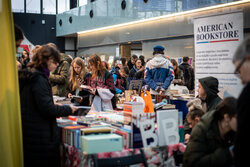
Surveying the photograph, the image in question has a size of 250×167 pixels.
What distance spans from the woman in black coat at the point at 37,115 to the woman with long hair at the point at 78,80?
6.31ft

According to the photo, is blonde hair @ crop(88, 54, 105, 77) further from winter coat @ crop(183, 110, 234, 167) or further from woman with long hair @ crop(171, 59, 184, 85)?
woman with long hair @ crop(171, 59, 184, 85)

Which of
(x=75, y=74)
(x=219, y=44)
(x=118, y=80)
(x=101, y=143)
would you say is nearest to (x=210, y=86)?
(x=219, y=44)

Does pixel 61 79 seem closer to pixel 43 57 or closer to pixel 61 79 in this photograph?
pixel 61 79

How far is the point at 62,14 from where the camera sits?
17.6 m

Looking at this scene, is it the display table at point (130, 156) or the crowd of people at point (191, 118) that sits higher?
the crowd of people at point (191, 118)

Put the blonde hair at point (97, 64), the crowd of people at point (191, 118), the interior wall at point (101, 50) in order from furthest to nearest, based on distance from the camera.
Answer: the interior wall at point (101, 50) → the blonde hair at point (97, 64) → the crowd of people at point (191, 118)

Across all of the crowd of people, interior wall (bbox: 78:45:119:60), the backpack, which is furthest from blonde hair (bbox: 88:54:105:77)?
interior wall (bbox: 78:45:119:60)

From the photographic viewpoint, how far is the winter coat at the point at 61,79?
526 centimetres

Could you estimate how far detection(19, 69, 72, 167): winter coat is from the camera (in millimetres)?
2734

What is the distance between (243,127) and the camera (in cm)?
167

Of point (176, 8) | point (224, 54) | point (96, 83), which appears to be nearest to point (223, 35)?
point (224, 54)

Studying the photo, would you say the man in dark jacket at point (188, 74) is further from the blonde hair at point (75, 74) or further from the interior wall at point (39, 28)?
the interior wall at point (39, 28)

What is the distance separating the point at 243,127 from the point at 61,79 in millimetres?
3949

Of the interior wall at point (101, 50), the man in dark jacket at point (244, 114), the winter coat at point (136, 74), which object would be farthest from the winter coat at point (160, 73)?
the interior wall at point (101, 50)
